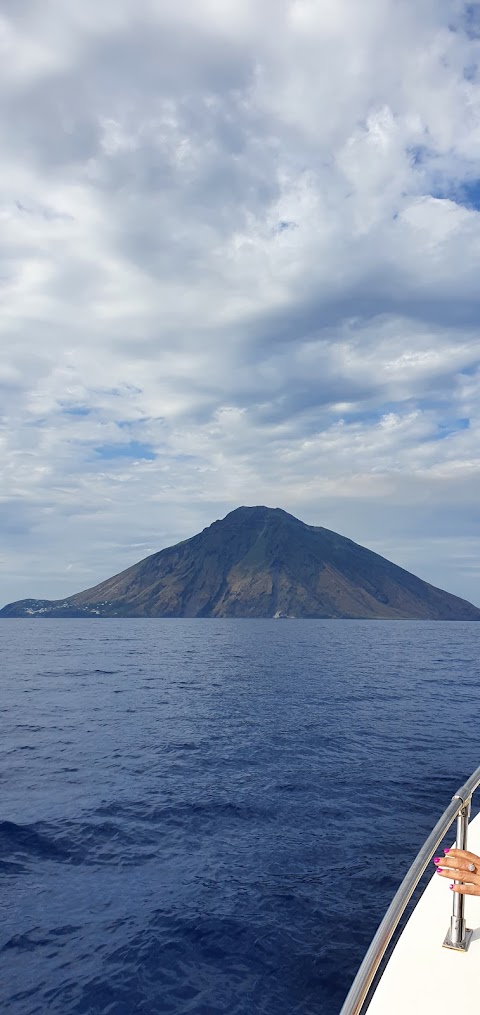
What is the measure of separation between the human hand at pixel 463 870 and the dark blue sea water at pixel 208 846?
7.32m

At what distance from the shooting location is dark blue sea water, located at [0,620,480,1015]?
490 inches

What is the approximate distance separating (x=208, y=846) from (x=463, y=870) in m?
14.8

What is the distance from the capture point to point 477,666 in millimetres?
85062

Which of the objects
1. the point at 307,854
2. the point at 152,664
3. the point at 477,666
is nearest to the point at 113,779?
the point at 307,854

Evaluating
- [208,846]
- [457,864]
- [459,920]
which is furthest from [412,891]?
[208,846]

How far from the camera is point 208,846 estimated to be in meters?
19.1

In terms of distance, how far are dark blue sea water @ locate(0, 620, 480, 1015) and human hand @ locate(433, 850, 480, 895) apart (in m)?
7.32

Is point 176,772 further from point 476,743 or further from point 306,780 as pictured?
point 476,743

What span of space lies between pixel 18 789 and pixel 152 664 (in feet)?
214

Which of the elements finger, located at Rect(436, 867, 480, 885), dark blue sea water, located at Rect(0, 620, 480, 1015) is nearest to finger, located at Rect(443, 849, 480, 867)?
finger, located at Rect(436, 867, 480, 885)

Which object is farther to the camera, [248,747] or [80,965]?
[248,747]

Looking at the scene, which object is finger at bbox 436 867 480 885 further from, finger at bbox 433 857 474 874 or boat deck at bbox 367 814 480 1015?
boat deck at bbox 367 814 480 1015

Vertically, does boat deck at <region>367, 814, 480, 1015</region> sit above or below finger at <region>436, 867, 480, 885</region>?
below

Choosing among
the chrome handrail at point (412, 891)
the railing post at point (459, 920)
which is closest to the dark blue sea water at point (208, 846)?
the railing post at point (459, 920)
